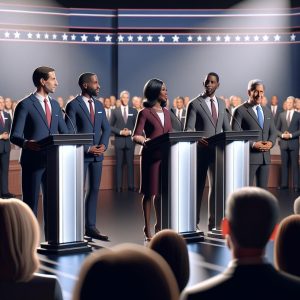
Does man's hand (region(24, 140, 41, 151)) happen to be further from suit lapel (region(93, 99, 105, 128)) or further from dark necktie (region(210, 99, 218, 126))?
dark necktie (region(210, 99, 218, 126))

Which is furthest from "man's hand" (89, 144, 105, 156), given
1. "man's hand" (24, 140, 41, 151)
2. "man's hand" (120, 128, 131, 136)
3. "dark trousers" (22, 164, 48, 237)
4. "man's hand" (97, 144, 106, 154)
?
"man's hand" (120, 128, 131, 136)

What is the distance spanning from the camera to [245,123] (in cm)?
721

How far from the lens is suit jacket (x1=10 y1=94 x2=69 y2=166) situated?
246 inches

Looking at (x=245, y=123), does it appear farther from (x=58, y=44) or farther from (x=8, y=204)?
(x=58, y=44)

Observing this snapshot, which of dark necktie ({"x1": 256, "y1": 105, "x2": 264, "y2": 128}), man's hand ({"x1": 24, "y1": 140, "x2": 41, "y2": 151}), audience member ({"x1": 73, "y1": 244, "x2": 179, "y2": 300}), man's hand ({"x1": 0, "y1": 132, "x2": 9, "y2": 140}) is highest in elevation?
dark necktie ({"x1": 256, "y1": 105, "x2": 264, "y2": 128})

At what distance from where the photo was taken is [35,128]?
6297 mm

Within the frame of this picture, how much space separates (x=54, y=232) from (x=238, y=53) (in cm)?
951

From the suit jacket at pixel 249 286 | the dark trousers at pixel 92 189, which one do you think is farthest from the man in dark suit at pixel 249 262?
the dark trousers at pixel 92 189

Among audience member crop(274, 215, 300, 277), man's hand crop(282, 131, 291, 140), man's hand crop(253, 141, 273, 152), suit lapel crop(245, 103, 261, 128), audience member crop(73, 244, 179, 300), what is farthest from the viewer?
man's hand crop(282, 131, 291, 140)

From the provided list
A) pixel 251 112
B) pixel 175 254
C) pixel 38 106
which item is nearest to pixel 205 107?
pixel 251 112

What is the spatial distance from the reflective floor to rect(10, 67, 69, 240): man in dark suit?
1.97 ft

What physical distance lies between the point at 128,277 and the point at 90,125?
5371 millimetres

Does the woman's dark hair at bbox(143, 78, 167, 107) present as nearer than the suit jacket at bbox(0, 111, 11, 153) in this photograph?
Yes

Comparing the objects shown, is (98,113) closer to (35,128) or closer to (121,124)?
(35,128)
